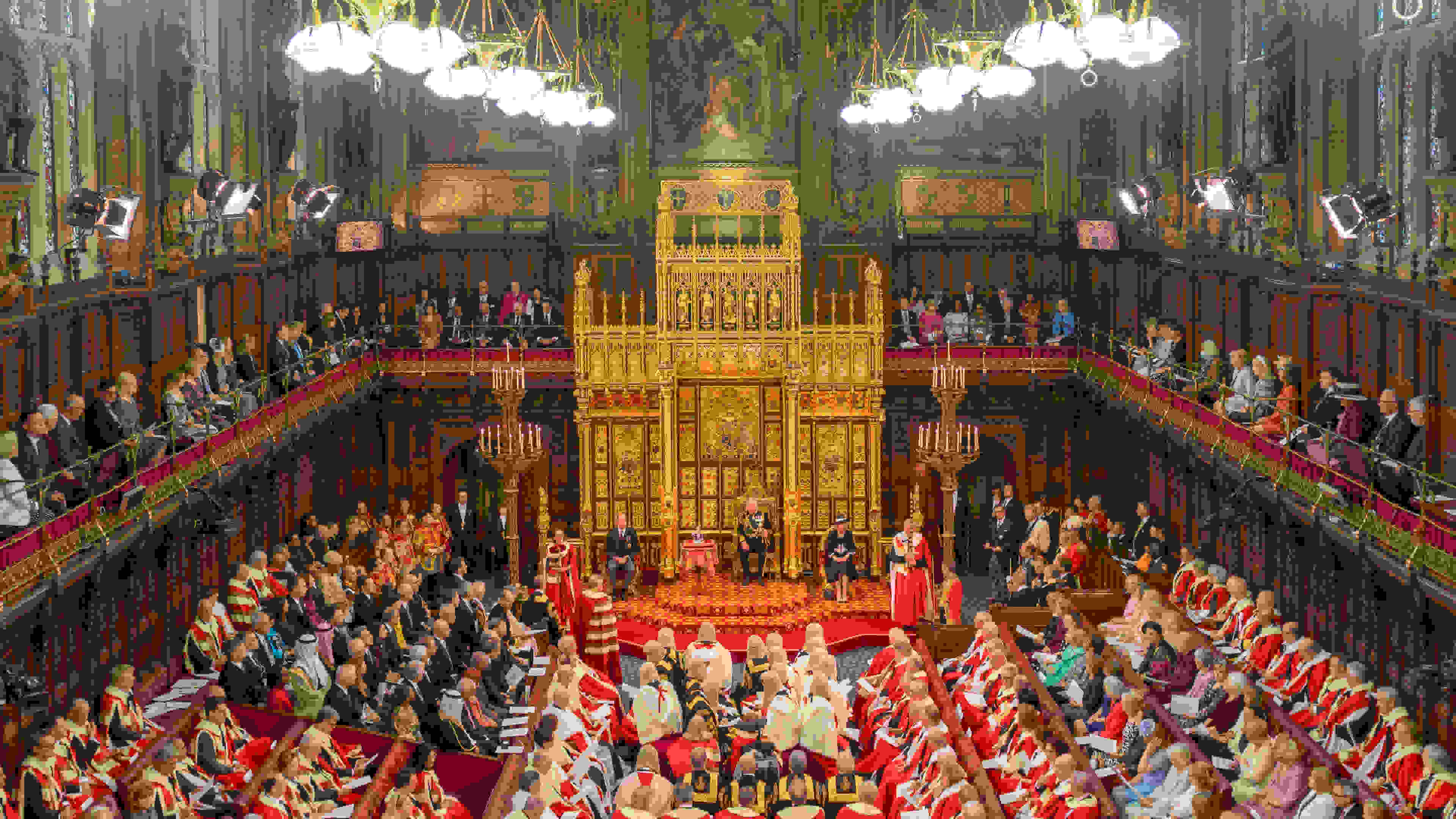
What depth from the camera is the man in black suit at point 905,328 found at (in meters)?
31.7

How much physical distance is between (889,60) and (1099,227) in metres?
4.77

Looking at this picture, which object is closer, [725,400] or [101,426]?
[101,426]

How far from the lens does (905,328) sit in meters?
31.8

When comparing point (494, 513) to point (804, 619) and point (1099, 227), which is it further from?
point (1099, 227)

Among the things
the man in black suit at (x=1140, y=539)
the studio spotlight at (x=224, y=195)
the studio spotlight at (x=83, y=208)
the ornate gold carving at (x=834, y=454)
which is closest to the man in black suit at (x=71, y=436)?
the studio spotlight at (x=83, y=208)

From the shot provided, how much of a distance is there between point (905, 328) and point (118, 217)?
1499 centimetres

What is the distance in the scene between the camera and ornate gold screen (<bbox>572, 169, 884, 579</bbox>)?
30.2 meters

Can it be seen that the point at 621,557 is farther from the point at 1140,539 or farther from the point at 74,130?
the point at 74,130

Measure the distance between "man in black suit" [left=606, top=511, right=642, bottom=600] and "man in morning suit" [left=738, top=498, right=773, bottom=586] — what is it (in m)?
1.77

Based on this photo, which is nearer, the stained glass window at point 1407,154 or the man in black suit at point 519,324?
the stained glass window at point 1407,154

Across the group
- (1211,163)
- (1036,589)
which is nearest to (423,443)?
(1036,589)

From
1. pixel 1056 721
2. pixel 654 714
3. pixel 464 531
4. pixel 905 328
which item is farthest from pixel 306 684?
pixel 905 328

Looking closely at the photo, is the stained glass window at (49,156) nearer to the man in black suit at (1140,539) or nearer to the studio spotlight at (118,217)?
the studio spotlight at (118,217)

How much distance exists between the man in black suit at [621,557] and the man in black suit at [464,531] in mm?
3114
